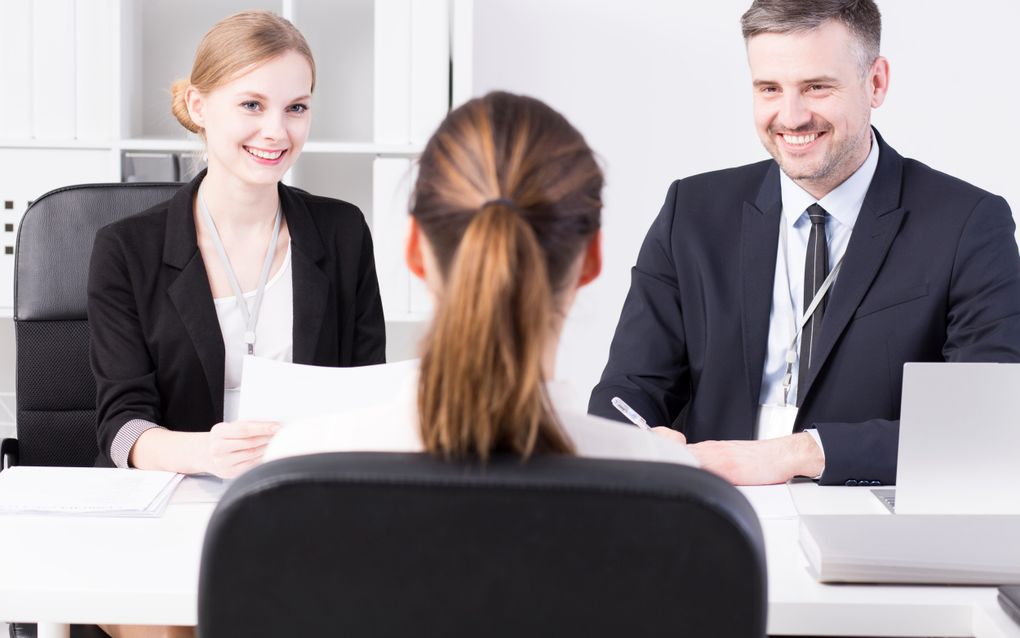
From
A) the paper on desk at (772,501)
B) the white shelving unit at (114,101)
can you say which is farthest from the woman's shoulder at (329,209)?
the paper on desk at (772,501)

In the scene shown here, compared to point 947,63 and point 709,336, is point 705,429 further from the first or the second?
point 947,63

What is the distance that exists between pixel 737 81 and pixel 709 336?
142 centimetres

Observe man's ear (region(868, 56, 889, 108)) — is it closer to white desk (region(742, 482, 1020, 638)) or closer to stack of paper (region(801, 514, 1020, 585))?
stack of paper (region(801, 514, 1020, 585))

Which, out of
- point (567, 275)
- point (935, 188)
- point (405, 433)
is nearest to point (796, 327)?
point (935, 188)

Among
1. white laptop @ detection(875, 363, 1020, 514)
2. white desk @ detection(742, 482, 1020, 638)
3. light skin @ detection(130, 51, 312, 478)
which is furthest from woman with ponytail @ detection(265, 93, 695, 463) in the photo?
light skin @ detection(130, 51, 312, 478)

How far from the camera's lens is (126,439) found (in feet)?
5.69

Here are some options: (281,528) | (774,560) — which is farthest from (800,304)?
(281,528)

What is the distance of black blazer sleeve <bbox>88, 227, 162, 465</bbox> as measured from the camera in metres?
1.83

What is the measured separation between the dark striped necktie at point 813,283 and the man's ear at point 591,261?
0.94m

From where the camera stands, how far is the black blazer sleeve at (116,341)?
183 cm

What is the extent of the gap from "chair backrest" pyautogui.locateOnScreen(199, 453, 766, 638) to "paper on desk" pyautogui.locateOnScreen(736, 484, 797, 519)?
756 millimetres

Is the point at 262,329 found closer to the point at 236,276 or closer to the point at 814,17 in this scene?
the point at 236,276

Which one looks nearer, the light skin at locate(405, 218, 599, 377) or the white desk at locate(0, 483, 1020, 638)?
the light skin at locate(405, 218, 599, 377)

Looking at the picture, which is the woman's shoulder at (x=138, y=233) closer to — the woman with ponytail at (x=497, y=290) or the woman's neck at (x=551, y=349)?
the woman with ponytail at (x=497, y=290)
